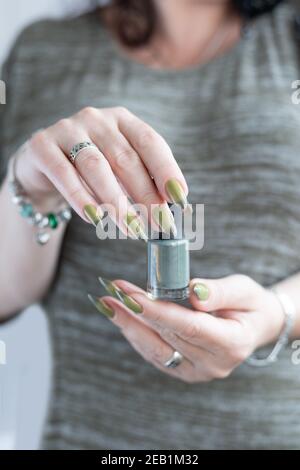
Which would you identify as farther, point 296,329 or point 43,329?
point 43,329

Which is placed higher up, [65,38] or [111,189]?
[65,38]

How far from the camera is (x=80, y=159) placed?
0.34 meters

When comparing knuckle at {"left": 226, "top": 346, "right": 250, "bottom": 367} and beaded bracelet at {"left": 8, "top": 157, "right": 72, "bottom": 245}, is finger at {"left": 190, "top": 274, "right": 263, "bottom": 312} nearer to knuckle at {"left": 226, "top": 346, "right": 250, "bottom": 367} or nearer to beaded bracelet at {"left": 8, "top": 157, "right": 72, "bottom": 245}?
knuckle at {"left": 226, "top": 346, "right": 250, "bottom": 367}

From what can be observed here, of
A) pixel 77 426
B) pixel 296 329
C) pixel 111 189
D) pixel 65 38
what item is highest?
pixel 65 38

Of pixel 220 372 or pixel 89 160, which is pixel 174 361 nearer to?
pixel 220 372

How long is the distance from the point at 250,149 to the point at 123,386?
0.82ft

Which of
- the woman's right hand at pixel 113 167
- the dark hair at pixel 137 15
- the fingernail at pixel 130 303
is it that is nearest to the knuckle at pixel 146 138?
the woman's right hand at pixel 113 167

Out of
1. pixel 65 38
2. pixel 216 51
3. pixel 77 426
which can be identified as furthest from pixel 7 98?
pixel 77 426

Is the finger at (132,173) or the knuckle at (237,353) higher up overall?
the finger at (132,173)

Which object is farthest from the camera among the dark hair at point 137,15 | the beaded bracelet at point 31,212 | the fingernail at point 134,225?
the dark hair at point 137,15

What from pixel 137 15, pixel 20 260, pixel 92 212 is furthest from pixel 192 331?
pixel 137 15

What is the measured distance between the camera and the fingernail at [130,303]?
38cm

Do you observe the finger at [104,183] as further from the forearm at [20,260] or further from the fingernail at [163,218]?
the forearm at [20,260]
